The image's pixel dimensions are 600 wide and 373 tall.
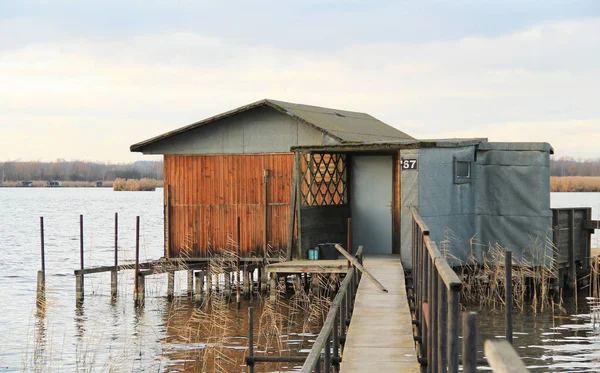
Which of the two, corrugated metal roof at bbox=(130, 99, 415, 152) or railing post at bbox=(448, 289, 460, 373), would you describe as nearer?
railing post at bbox=(448, 289, 460, 373)

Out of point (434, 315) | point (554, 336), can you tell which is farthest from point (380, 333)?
point (554, 336)

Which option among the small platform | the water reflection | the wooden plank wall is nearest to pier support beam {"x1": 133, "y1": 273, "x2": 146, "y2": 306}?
the wooden plank wall

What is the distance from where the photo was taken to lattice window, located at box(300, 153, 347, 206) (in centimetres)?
2223

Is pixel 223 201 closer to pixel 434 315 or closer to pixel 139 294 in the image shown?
pixel 139 294

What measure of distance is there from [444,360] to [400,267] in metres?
12.8

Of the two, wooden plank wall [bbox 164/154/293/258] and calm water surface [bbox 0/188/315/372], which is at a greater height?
wooden plank wall [bbox 164/154/293/258]

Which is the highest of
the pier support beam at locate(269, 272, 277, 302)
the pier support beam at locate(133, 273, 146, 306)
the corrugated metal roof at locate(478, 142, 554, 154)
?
the corrugated metal roof at locate(478, 142, 554, 154)

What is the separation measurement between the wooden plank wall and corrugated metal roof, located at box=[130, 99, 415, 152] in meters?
1.00

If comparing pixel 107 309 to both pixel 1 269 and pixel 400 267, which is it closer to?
pixel 400 267

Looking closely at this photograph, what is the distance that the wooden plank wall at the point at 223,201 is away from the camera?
24.0 meters

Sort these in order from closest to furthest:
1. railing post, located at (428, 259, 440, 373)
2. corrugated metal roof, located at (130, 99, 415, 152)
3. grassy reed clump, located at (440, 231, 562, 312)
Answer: railing post, located at (428, 259, 440, 373)
grassy reed clump, located at (440, 231, 562, 312)
corrugated metal roof, located at (130, 99, 415, 152)

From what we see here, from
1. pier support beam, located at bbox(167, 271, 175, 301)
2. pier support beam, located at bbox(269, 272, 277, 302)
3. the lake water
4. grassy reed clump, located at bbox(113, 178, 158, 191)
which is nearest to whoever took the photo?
the lake water

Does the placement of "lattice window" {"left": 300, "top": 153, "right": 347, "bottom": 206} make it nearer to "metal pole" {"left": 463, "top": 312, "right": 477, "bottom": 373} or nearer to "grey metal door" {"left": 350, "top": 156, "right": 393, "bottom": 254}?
"grey metal door" {"left": 350, "top": 156, "right": 393, "bottom": 254}

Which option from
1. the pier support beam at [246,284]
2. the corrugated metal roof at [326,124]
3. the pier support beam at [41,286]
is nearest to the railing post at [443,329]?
the corrugated metal roof at [326,124]
